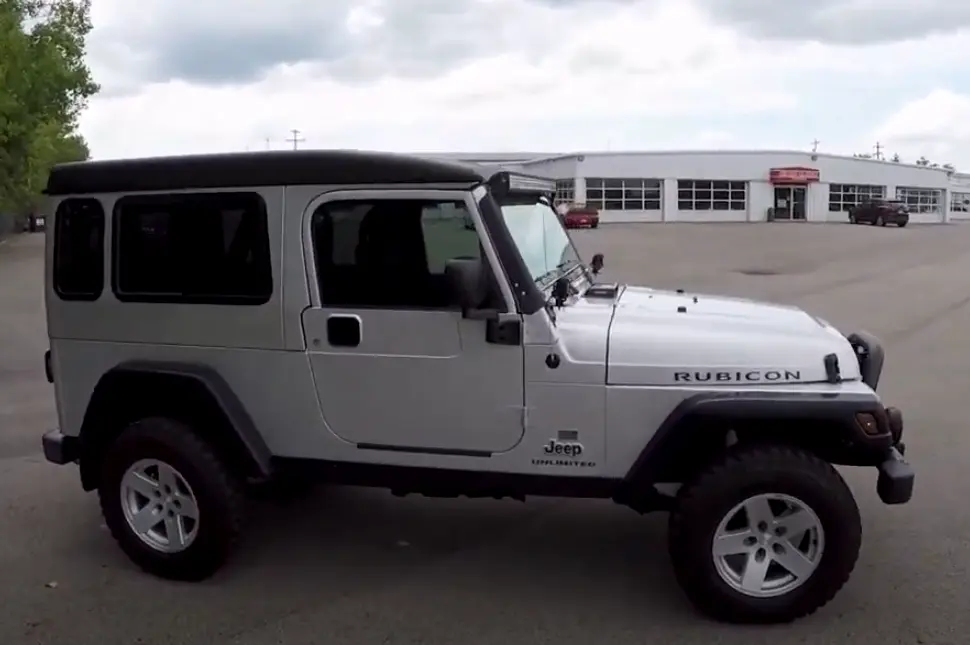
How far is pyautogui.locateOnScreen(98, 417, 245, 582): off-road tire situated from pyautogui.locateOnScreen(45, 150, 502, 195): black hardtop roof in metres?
1.24

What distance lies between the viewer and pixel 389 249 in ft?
15.4

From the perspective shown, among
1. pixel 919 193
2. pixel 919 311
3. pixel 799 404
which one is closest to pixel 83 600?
pixel 799 404

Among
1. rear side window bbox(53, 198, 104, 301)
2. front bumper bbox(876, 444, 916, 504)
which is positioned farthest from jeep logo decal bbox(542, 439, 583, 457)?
rear side window bbox(53, 198, 104, 301)

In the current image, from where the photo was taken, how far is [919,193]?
71.9 m

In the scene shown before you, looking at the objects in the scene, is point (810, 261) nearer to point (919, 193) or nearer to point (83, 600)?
point (83, 600)

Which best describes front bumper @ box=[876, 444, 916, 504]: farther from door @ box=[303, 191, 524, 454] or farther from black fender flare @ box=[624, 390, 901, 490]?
door @ box=[303, 191, 524, 454]

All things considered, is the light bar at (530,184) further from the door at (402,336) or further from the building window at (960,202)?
the building window at (960,202)

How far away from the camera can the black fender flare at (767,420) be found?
429 centimetres

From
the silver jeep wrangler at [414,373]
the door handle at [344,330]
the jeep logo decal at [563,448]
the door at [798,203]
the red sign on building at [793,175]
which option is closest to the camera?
the silver jeep wrangler at [414,373]

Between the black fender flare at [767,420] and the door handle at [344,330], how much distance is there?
144cm

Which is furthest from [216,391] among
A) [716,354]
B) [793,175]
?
[793,175]

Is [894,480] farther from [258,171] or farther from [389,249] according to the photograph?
[258,171]

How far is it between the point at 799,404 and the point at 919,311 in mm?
13082

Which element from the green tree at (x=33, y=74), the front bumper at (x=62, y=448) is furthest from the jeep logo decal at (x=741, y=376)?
the green tree at (x=33, y=74)
